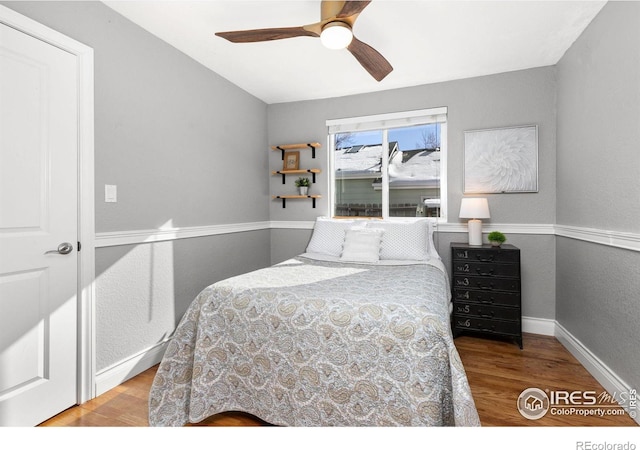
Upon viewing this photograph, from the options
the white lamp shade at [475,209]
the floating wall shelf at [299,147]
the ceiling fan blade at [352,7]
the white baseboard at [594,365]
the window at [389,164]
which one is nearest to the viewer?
the ceiling fan blade at [352,7]

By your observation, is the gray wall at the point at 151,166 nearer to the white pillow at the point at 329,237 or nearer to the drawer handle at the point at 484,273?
the white pillow at the point at 329,237

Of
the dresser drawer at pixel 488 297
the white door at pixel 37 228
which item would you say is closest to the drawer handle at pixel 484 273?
the dresser drawer at pixel 488 297

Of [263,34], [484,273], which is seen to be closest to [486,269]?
[484,273]

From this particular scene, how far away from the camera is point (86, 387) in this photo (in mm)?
2086

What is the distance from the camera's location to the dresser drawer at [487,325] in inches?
114

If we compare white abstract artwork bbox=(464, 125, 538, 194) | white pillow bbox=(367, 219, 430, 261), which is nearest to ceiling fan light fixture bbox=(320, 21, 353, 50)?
white pillow bbox=(367, 219, 430, 261)

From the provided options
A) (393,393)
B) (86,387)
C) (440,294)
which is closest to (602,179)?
(440,294)

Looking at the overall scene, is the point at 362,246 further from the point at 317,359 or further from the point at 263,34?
the point at 263,34

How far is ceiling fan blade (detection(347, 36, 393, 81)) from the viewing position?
2.13 meters

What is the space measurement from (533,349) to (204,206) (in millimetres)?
3072

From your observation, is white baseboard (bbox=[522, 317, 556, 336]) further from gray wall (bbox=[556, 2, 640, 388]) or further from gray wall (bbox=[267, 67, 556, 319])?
gray wall (bbox=[556, 2, 640, 388])

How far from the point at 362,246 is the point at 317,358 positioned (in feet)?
4.94

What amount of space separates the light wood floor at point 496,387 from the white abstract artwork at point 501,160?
1.42 m
